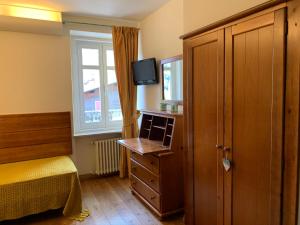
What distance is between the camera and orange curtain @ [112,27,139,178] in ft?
12.1

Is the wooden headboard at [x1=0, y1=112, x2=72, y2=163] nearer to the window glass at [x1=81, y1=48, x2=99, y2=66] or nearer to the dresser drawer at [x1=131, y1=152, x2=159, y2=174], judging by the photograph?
the window glass at [x1=81, y1=48, x2=99, y2=66]

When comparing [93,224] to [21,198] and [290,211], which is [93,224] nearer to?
[21,198]

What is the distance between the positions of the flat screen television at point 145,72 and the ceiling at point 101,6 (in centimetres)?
69

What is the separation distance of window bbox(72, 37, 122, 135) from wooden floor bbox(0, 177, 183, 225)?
105 cm

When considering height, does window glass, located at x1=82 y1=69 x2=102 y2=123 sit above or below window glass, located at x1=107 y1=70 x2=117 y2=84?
below

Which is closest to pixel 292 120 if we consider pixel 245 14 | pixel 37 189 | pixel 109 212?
pixel 245 14

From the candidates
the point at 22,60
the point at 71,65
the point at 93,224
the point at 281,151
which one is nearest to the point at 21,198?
the point at 93,224

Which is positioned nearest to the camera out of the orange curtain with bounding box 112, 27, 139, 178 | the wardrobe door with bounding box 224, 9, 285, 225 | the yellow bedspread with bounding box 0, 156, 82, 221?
the wardrobe door with bounding box 224, 9, 285, 225

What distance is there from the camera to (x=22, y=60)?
10.7ft

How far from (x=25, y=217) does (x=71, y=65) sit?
2210mm

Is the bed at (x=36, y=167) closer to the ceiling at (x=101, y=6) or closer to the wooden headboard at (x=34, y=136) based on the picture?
the wooden headboard at (x=34, y=136)

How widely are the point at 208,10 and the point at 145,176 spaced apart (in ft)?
6.39

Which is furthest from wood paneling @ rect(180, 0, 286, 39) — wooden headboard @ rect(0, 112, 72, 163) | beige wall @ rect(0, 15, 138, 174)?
wooden headboard @ rect(0, 112, 72, 163)

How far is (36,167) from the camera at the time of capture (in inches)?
114
